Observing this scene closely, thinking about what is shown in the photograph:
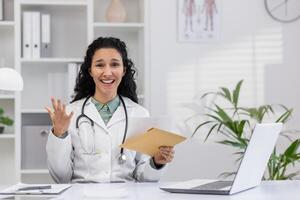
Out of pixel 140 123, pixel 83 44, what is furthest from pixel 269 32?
pixel 140 123

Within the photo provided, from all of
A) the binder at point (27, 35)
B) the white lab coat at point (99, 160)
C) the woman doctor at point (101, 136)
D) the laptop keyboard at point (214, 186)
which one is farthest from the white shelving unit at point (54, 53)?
the laptop keyboard at point (214, 186)

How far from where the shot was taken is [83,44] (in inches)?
166

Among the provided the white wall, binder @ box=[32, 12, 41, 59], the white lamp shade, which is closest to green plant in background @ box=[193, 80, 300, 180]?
the white wall

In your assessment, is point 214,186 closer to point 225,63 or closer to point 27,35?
point 225,63

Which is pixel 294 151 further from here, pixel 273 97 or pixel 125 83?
pixel 125 83

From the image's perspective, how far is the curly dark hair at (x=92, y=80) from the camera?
9.51 feet

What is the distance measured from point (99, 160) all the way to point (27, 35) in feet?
4.87

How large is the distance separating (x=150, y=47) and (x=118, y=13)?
13.2 inches

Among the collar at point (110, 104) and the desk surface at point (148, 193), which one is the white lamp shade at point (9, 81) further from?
the collar at point (110, 104)

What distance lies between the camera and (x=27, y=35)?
12.7 ft

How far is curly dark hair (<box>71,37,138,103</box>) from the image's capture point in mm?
2898

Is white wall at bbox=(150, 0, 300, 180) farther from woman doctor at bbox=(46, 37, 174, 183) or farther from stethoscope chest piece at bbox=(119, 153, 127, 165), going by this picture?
stethoscope chest piece at bbox=(119, 153, 127, 165)

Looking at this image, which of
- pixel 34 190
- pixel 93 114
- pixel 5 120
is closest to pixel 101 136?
pixel 93 114

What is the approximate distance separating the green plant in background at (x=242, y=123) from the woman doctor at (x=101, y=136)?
966 mm
